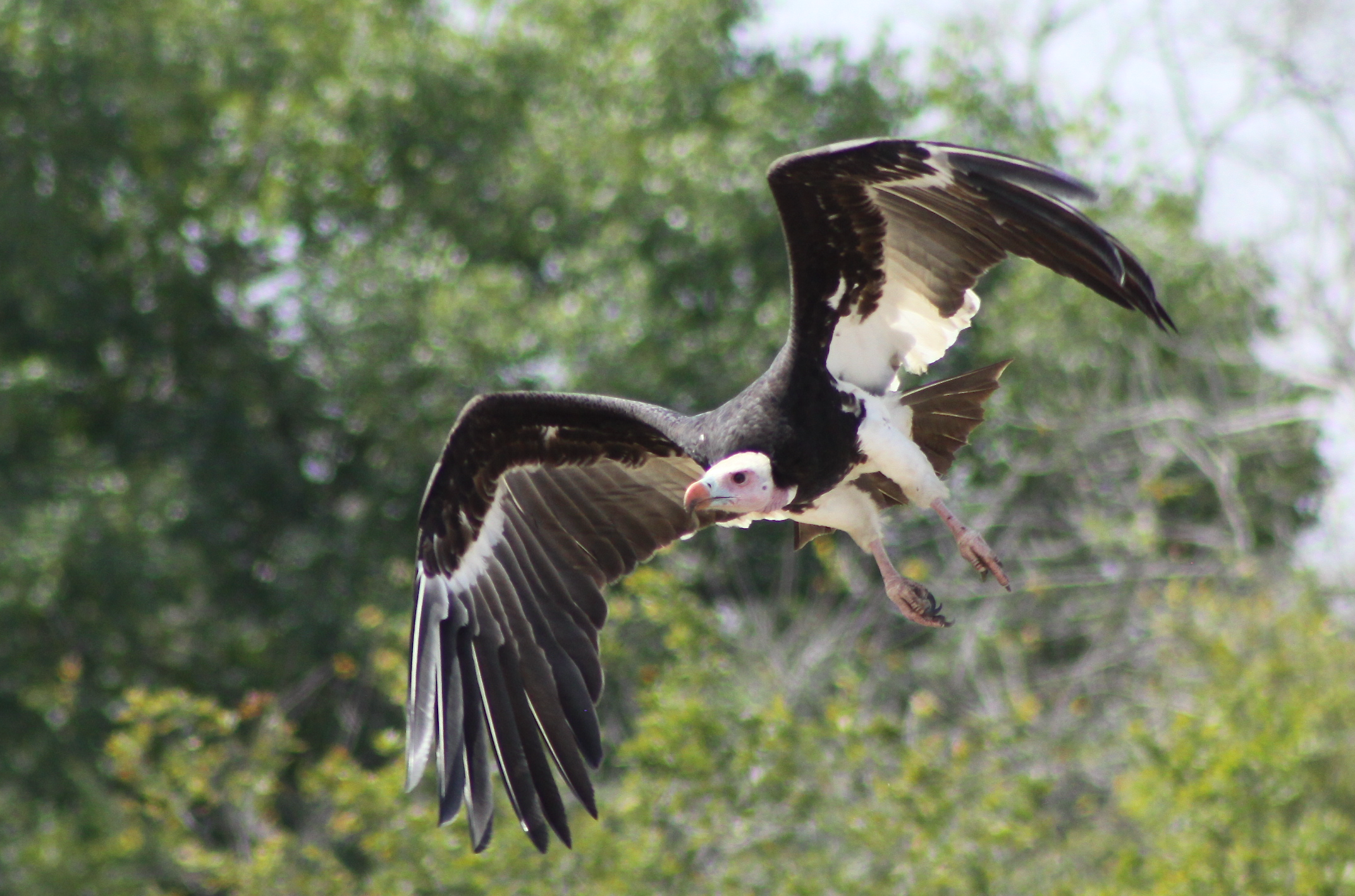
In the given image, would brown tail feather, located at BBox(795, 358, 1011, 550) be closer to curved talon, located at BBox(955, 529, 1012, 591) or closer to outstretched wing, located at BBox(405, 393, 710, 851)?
curved talon, located at BBox(955, 529, 1012, 591)

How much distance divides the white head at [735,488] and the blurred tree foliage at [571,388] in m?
3.46

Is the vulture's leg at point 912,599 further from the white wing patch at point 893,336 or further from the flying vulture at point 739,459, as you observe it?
the white wing patch at point 893,336

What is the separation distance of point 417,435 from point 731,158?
11.6 ft

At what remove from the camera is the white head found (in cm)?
598

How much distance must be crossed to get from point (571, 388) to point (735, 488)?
26.9 feet

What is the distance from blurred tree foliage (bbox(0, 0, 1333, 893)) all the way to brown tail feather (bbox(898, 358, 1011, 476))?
116 inches

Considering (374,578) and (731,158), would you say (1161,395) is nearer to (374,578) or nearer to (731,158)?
(731,158)

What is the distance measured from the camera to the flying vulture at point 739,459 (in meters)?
5.82

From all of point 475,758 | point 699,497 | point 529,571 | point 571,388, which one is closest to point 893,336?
point 699,497

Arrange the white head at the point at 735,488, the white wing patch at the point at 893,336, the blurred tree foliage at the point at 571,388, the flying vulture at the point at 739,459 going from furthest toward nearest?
1. the blurred tree foliage at the point at 571,388
2. the white wing patch at the point at 893,336
3. the white head at the point at 735,488
4. the flying vulture at the point at 739,459

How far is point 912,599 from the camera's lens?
643 cm

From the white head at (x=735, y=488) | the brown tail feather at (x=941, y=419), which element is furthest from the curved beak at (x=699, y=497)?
the brown tail feather at (x=941, y=419)

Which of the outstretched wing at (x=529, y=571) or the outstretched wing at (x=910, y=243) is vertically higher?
the outstretched wing at (x=910, y=243)

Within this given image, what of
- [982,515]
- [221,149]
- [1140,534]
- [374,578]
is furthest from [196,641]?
[1140,534]
